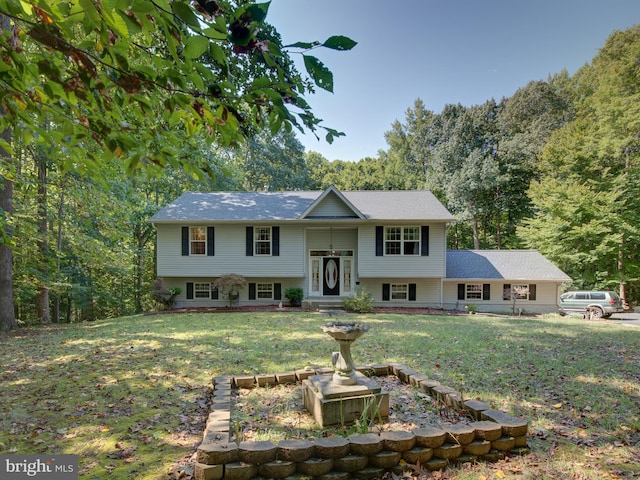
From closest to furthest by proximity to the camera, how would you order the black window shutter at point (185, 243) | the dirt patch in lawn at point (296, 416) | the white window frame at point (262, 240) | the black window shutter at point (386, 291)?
1. the dirt patch in lawn at point (296, 416)
2. the black window shutter at point (185, 243)
3. the white window frame at point (262, 240)
4. the black window shutter at point (386, 291)

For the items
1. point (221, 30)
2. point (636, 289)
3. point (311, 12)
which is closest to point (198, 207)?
point (311, 12)

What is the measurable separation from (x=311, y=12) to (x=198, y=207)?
48.2 ft

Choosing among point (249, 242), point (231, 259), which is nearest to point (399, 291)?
point (249, 242)

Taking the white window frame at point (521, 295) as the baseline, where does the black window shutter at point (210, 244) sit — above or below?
above

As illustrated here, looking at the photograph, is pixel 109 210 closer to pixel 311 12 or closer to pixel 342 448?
pixel 311 12

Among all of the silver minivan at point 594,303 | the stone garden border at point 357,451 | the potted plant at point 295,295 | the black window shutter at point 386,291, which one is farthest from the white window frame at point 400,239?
the stone garden border at point 357,451

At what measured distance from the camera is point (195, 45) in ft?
5.31

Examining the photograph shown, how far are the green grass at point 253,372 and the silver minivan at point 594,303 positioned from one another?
825 cm


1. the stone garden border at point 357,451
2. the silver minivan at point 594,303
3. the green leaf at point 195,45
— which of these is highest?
the green leaf at point 195,45

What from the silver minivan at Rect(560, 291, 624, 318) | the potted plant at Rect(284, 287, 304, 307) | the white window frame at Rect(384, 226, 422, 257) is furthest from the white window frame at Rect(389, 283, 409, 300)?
the silver minivan at Rect(560, 291, 624, 318)

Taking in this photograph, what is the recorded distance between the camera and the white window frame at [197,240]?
17109 mm

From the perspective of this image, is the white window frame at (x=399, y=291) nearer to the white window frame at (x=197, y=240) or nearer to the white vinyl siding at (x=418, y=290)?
the white vinyl siding at (x=418, y=290)

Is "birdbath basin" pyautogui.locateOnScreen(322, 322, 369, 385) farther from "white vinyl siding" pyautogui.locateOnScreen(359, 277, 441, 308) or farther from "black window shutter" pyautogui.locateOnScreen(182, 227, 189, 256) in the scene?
"black window shutter" pyautogui.locateOnScreen(182, 227, 189, 256)

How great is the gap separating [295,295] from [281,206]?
4981 millimetres
